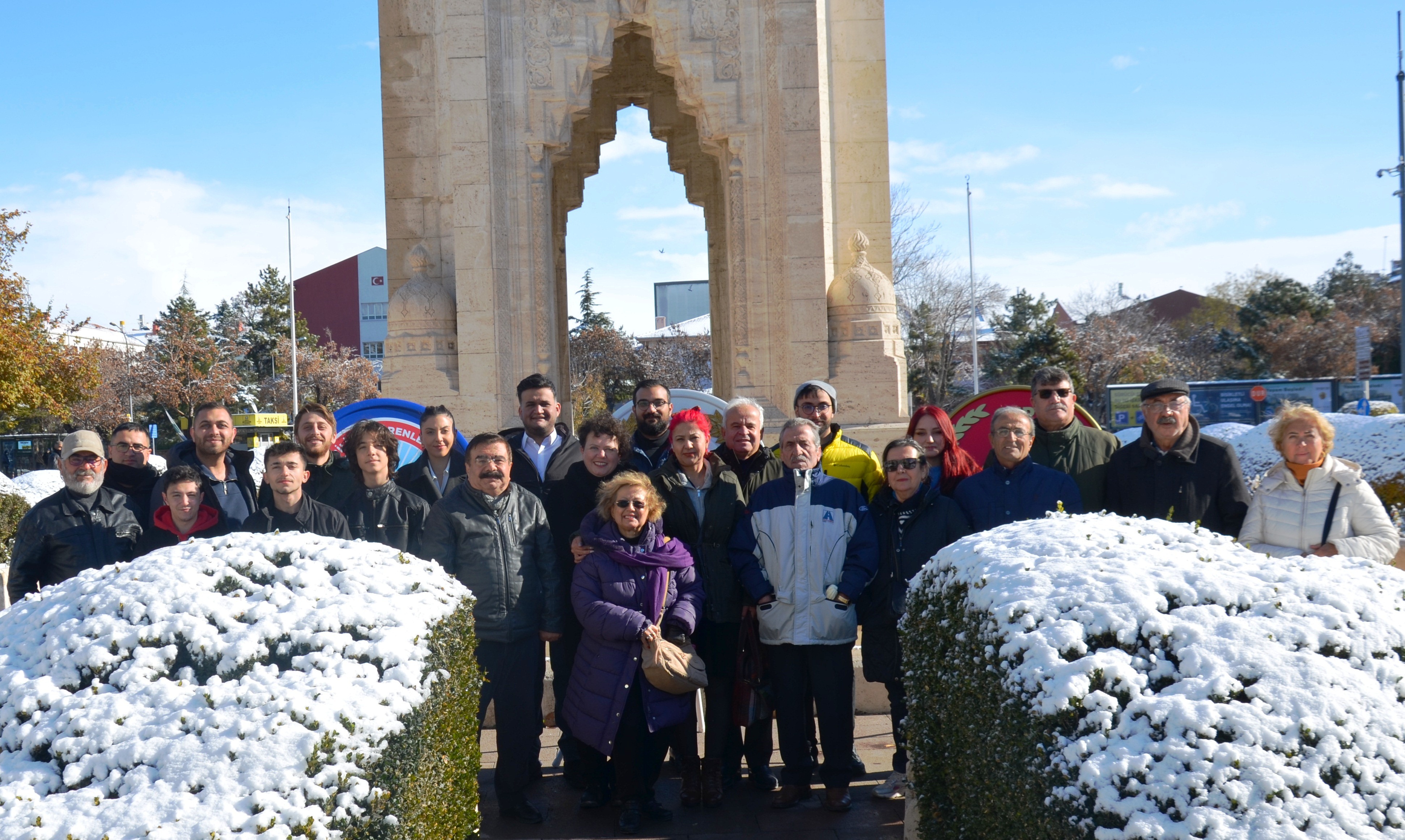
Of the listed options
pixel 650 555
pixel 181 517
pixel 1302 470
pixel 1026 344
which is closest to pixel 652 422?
pixel 650 555

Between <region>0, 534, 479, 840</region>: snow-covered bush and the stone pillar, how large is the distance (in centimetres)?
801

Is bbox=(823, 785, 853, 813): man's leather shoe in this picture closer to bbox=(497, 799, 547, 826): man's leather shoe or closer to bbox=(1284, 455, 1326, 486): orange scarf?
bbox=(497, 799, 547, 826): man's leather shoe

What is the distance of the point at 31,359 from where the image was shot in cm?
2030

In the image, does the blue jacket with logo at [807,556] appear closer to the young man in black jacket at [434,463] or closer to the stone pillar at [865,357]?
the young man in black jacket at [434,463]

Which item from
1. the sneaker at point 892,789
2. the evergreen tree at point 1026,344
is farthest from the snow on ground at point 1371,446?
the evergreen tree at point 1026,344

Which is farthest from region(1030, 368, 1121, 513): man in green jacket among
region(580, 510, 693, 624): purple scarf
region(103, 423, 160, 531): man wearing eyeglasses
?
region(103, 423, 160, 531): man wearing eyeglasses

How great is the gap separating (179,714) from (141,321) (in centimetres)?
9324

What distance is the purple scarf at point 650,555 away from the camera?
16.6 ft

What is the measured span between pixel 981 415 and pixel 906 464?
2.78 meters

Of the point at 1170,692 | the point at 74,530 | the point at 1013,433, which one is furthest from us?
the point at 74,530

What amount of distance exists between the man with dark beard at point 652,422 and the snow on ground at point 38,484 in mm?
11619

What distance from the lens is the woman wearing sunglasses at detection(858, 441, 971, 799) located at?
514 cm

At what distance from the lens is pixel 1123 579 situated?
3.14 metres

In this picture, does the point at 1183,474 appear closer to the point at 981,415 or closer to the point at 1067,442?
the point at 1067,442
